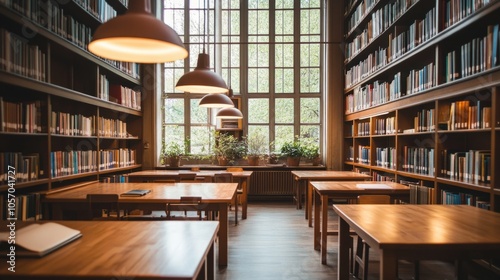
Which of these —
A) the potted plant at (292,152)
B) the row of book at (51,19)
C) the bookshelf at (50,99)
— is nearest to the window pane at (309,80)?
the potted plant at (292,152)

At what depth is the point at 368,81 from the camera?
6430mm

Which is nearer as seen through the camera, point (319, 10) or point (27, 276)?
point (27, 276)

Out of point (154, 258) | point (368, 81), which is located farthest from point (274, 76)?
point (154, 258)

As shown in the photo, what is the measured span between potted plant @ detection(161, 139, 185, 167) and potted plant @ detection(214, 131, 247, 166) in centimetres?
85

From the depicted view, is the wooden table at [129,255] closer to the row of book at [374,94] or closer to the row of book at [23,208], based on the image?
the row of book at [23,208]

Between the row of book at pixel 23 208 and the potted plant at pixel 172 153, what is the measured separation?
408cm

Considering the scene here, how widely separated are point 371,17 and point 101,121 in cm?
510

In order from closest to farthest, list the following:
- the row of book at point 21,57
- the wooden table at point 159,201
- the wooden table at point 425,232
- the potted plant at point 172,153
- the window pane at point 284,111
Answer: the wooden table at point 425,232
the row of book at point 21,57
the wooden table at point 159,201
the potted plant at point 172,153
the window pane at point 284,111

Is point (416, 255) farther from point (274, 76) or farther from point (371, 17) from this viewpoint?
point (274, 76)

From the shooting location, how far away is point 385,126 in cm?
552

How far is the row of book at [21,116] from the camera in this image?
3.19 m

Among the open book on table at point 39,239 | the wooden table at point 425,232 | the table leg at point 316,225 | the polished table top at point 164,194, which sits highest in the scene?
the open book on table at point 39,239

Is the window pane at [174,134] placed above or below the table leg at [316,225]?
above

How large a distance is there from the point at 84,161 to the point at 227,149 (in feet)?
11.3
